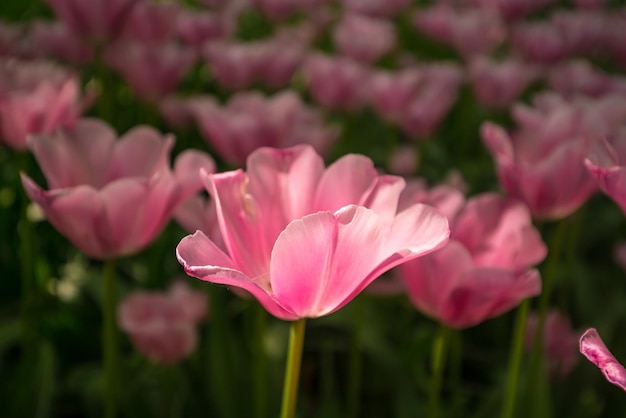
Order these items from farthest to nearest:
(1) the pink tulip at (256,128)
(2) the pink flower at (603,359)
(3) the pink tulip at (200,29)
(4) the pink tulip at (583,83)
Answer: (3) the pink tulip at (200,29)
(4) the pink tulip at (583,83)
(1) the pink tulip at (256,128)
(2) the pink flower at (603,359)

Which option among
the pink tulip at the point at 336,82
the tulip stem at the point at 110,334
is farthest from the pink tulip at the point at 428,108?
the tulip stem at the point at 110,334

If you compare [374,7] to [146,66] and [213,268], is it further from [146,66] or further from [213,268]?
[213,268]

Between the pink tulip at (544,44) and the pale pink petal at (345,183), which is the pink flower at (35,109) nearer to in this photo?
the pale pink petal at (345,183)

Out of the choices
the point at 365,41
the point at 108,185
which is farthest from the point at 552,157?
the point at 365,41

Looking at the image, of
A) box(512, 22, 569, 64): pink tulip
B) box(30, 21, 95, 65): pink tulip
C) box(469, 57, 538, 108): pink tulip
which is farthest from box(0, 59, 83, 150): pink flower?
box(512, 22, 569, 64): pink tulip

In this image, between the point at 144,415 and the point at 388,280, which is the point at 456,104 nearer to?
the point at 388,280

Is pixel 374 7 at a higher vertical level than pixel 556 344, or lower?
lower
